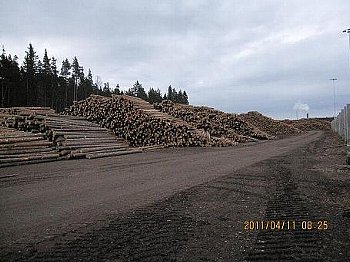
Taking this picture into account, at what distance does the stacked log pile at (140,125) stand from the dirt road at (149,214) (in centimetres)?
1128

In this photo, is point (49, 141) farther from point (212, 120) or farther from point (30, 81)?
point (30, 81)

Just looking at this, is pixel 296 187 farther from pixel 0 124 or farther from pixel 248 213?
pixel 0 124

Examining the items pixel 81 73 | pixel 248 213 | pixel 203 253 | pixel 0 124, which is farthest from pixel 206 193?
pixel 81 73

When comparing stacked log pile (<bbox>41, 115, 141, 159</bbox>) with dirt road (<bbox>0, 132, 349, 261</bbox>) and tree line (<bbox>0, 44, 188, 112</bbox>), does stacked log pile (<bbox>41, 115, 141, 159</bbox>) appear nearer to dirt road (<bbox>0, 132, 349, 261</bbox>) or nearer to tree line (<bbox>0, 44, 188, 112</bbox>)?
dirt road (<bbox>0, 132, 349, 261</bbox>)

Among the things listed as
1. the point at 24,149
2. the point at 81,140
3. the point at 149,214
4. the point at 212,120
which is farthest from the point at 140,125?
the point at 149,214

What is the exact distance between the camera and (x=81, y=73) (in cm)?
7344

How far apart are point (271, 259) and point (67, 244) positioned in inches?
92.1

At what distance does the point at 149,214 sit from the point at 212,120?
24228 millimetres

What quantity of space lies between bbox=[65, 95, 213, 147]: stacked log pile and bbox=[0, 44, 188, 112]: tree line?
25627 mm

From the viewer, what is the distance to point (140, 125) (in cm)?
2130
